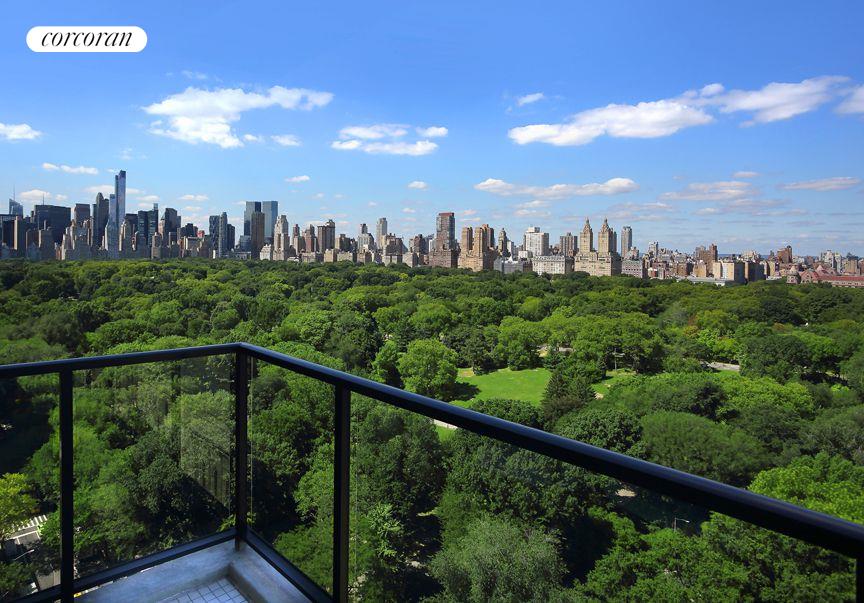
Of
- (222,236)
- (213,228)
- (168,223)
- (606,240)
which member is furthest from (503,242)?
(168,223)

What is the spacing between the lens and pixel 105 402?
201 cm

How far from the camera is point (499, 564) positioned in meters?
1.24

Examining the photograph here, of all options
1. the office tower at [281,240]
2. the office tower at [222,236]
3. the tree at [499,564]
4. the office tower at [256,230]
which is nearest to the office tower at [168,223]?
the office tower at [222,236]

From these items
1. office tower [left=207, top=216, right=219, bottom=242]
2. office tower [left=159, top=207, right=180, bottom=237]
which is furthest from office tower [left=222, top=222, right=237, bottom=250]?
office tower [left=159, top=207, right=180, bottom=237]

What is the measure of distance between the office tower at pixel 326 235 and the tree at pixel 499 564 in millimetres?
86667

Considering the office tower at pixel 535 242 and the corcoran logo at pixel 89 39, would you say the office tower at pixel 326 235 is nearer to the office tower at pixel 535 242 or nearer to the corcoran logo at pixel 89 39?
the office tower at pixel 535 242

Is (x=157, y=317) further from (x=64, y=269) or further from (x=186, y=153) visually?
(x=186, y=153)

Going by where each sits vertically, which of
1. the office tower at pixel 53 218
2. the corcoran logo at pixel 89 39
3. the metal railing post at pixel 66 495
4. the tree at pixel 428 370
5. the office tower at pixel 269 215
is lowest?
the tree at pixel 428 370

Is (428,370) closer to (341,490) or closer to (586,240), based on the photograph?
(341,490)

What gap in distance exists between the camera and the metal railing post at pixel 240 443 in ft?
7.08

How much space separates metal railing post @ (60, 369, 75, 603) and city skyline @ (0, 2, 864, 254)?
158 ft

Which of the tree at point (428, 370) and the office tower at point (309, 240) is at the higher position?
the office tower at point (309, 240)

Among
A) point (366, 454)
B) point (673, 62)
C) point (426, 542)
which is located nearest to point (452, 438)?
point (426, 542)

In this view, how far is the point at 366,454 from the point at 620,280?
7223 cm
